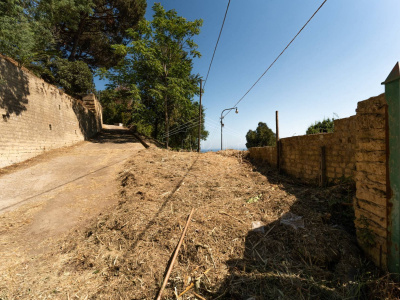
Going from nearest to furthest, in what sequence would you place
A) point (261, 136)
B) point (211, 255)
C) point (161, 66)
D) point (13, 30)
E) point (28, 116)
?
point (211, 255)
point (13, 30)
point (28, 116)
point (161, 66)
point (261, 136)

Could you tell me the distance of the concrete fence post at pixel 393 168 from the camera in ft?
7.00

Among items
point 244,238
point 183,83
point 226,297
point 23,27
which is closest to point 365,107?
point 244,238

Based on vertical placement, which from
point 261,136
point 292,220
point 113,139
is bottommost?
point 292,220

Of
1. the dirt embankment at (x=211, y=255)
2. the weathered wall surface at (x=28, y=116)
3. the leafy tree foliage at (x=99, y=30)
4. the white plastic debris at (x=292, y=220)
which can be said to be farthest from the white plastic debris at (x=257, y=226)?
the leafy tree foliage at (x=99, y=30)

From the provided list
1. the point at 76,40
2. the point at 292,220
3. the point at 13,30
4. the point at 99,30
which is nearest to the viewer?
the point at 292,220

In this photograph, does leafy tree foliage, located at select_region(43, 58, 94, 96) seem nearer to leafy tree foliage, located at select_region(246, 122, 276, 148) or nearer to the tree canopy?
the tree canopy

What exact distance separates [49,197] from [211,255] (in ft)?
17.2

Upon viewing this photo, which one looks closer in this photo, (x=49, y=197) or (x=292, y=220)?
(x=292, y=220)

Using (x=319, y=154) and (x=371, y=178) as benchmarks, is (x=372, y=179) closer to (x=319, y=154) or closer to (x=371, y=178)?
(x=371, y=178)

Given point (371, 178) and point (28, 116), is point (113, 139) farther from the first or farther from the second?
point (371, 178)

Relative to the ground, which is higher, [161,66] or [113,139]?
[161,66]

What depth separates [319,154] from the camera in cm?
531

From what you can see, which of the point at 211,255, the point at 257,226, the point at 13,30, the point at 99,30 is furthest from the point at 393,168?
the point at 99,30

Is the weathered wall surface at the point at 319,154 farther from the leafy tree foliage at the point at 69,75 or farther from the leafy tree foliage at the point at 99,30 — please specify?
the leafy tree foliage at the point at 99,30
